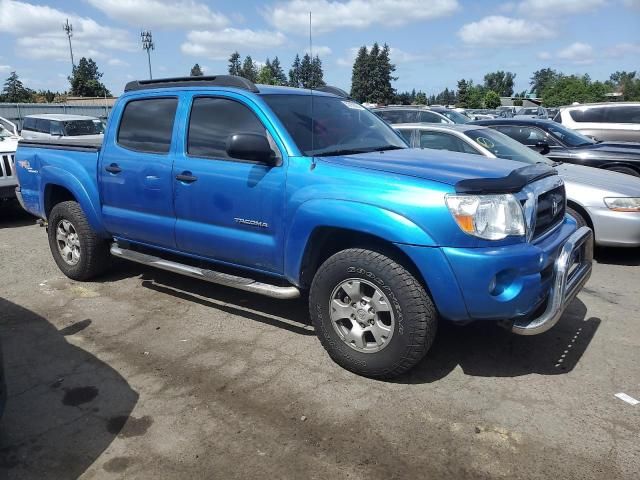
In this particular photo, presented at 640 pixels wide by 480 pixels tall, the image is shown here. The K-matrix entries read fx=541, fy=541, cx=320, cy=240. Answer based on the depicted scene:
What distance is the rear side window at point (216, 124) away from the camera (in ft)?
13.3

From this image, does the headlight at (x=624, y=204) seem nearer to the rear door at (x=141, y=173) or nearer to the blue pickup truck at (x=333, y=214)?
the blue pickup truck at (x=333, y=214)

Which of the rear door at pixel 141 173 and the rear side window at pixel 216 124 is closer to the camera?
the rear side window at pixel 216 124

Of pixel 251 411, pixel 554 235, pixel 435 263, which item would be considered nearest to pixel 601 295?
pixel 554 235

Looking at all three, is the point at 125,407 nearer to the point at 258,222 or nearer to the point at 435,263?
the point at 258,222

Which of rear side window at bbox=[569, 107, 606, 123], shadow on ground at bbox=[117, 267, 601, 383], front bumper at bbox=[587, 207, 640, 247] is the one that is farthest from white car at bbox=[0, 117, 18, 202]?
rear side window at bbox=[569, 107, 606, 123]

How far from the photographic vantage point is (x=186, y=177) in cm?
423

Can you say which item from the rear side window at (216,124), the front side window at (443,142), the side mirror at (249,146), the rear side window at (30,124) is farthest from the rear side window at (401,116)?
the rear side window at (30,124)

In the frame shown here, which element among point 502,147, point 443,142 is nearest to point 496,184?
point 502,147

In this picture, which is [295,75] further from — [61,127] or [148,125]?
[61,127]

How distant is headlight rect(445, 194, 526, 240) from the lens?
10.1ft

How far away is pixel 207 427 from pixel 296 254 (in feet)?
4.10

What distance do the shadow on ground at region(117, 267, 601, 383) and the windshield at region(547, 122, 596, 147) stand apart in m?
4.09

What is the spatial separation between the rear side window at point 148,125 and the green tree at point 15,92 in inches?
2183

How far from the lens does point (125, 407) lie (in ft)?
10.7
